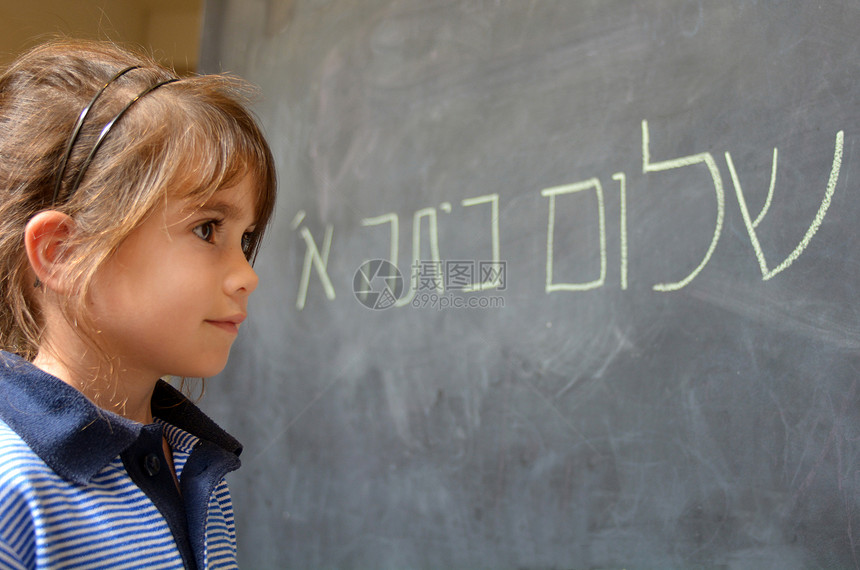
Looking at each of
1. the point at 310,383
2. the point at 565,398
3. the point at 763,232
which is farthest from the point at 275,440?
the point at 763,232

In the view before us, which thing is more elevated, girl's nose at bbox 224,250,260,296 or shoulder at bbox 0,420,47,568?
girl's nose at bbox 224,250,260,296

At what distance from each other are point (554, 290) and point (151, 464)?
66 cm

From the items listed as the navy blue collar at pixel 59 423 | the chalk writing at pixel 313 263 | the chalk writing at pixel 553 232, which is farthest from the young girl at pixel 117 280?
the chalk writing at pixel 313 263

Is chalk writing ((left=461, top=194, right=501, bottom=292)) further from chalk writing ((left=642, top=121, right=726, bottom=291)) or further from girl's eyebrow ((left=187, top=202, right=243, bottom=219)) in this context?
girl's eyebrow ((left=187, top=202, right=243, bottom=219))

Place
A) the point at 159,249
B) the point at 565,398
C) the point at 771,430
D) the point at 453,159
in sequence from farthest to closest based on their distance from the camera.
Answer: the point at 453,159 < the point at 565,398 < the point at 771,430 < the point at 159,249

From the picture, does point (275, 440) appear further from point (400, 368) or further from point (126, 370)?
point (126, 370)

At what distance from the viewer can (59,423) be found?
541mm

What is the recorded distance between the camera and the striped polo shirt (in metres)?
0.49

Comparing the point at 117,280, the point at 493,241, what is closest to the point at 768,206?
the point at 493,241

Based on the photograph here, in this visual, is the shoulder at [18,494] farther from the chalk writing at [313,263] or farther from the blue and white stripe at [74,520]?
the chalk writing at [313,263]

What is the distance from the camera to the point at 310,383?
1369 millimetres

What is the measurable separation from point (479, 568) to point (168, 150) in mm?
812

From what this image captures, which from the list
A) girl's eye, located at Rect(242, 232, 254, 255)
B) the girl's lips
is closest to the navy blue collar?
the girl's lips

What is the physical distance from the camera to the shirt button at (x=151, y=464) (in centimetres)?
60
